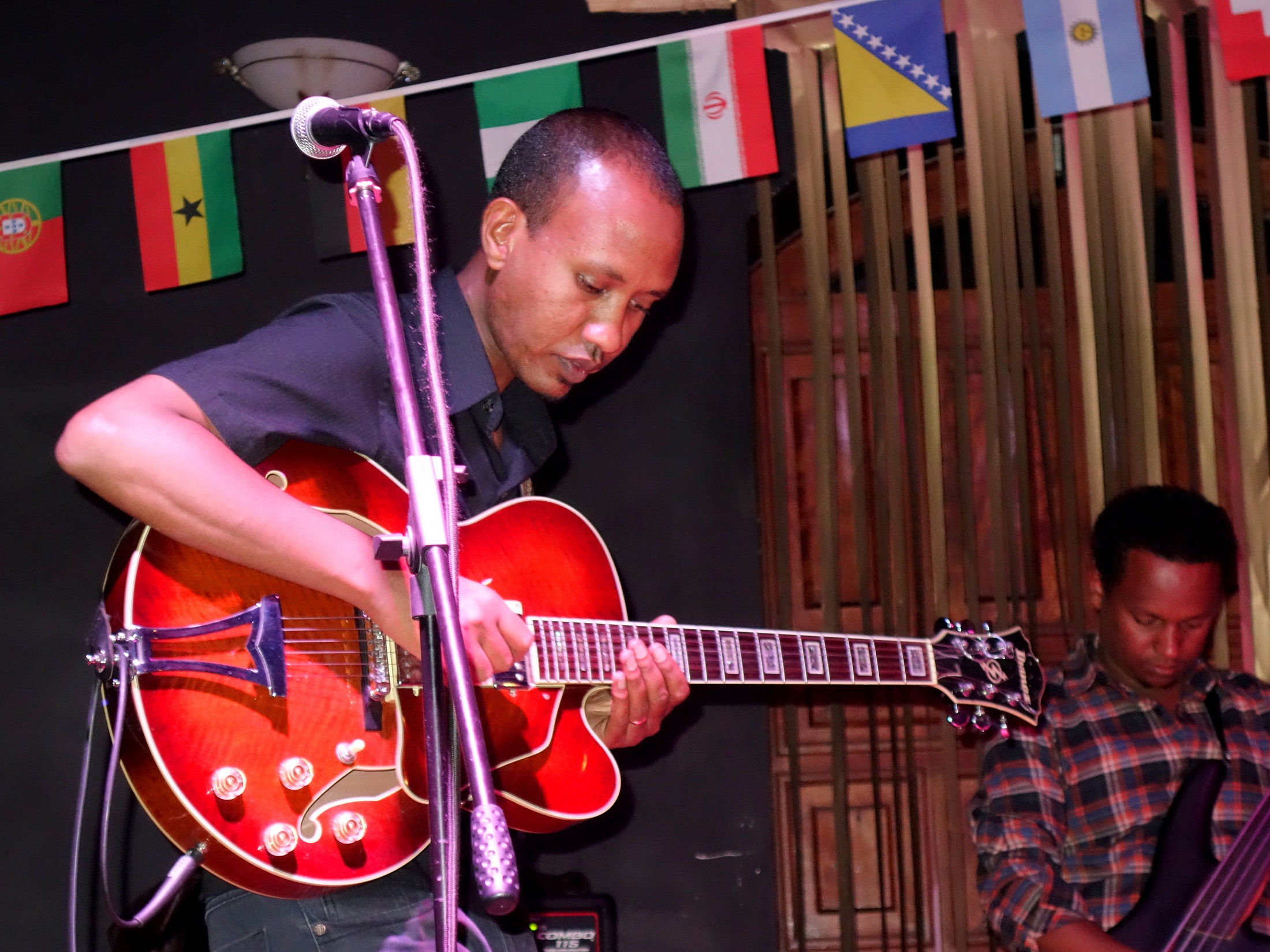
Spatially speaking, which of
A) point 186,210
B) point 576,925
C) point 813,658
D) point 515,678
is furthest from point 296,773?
point 186,210

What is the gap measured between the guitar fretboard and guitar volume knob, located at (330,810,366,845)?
350 millimetres

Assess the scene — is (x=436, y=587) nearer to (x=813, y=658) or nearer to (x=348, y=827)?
(x=348, y=827)

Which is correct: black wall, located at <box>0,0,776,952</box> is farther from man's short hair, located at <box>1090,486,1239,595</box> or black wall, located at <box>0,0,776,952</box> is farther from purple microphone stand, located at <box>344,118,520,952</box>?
purple microphone stand, located at <box>344,118,520,952</box>

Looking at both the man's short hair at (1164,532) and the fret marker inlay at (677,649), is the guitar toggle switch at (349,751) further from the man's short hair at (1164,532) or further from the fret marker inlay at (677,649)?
the man's short hair at (1164,532)

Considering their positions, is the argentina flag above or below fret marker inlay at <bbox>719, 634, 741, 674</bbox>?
above

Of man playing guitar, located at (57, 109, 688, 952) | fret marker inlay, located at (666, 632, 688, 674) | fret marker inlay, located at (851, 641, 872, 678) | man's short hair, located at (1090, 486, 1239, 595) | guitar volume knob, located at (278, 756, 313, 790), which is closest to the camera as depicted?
man playing guitar, located at (57, 109, 688, 952)

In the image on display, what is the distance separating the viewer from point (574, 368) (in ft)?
6.83

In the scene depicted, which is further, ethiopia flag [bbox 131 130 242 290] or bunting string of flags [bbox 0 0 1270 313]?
ethiopia flag [bbox 131 130 242 290]

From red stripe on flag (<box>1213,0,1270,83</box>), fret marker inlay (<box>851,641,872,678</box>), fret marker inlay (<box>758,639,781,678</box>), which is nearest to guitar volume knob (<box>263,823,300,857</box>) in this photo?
fret marker inlay (<box>758,639,781,678</box>)

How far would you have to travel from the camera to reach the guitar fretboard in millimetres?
2016

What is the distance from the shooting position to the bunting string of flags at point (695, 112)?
300 cm

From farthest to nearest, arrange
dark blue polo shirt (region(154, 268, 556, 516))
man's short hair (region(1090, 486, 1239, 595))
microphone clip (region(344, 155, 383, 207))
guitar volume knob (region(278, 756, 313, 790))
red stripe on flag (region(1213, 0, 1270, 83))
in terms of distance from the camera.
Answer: red stripe on flag (region(1213, 0, 1270, 83))
man's short hair (region(1090, 486, 1239, 595))
guitar volume knob (region(278, 756, 313, 790))
dark blue polo shirt (region(154, 268, 556, 516))
microphone clip (region(344, 155, 383, 207))

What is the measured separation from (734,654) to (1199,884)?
104 cm

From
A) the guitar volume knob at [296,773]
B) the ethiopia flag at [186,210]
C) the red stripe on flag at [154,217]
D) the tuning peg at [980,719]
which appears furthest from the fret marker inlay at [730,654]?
the red stripe on flag at [154,217]
